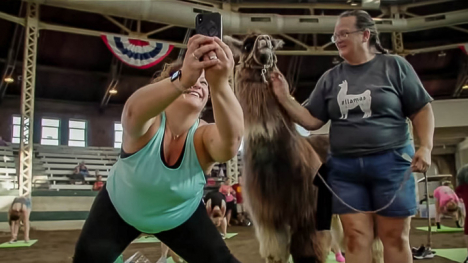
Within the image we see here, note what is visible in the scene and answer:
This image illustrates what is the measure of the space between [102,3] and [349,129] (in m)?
8.79

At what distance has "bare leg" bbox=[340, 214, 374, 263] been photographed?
6.77ft

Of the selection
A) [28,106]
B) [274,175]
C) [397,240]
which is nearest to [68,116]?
[28,106]

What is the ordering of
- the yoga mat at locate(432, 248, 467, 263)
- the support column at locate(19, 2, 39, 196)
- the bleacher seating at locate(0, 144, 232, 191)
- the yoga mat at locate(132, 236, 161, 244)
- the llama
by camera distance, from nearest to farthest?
the llama
the yoga mat at locate(432, 248, 467, 263)
the yoga mat at locate(132, 236, 161, 244)
the support column at locate(19, 2, 39, 196)
the bleacher seating at locate(0, 144, 232, 191)

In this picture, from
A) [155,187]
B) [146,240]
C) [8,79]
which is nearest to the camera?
[155,187]

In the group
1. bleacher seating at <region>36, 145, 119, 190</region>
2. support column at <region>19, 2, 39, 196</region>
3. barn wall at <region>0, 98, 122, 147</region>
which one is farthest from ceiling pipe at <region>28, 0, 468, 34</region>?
barn wall at <region>0, 98, 122, 147</region>

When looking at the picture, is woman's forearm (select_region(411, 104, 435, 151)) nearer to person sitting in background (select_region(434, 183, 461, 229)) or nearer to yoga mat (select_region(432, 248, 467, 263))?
yoga mat (select_region(432, 248, 467, 263))

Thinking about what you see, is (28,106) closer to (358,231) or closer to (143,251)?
(143,251)

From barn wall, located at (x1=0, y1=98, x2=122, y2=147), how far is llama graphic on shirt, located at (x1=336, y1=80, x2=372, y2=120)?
1877 cm

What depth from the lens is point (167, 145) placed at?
1470 millimetres

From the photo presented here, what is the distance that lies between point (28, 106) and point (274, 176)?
373 inches

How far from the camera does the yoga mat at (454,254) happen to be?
4.43 m

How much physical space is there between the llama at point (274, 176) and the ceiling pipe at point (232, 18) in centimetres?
797

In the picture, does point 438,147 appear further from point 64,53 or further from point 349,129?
point 349,129

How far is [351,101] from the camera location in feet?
7.04
